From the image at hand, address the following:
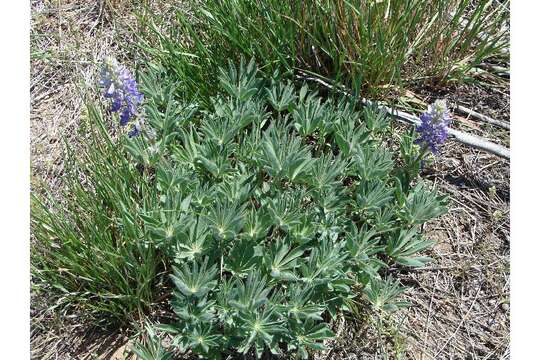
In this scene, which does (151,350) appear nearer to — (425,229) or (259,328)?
(259,328)

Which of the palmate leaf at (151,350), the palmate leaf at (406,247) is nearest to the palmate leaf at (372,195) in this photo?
the palmate leaf at (406,247)

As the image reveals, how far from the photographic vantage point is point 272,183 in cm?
251

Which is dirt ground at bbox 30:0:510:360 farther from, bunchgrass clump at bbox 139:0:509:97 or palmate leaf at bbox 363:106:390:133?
palmate leaf at bbox 363:106:390:133

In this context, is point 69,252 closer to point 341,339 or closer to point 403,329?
point 341,339

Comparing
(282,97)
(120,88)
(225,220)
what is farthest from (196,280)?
(282,97)

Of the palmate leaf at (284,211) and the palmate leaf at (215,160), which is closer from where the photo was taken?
the palmate leaf at (284,211)

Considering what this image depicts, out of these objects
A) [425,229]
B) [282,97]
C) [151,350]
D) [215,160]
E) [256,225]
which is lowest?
[151,350]

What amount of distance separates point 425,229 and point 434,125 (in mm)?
512

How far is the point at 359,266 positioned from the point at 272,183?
0.43m

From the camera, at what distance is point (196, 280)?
90.5 inches

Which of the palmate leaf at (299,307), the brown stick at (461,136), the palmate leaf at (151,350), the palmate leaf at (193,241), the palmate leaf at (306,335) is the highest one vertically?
the brown stick at (461,136)

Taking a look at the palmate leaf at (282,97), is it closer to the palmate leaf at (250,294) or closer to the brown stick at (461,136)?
the brown stick at (461,136)

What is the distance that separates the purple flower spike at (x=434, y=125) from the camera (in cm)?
245

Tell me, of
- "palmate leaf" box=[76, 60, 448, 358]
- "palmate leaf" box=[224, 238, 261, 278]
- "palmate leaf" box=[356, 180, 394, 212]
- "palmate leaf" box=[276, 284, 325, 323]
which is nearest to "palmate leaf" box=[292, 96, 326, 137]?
"palmate leaf" box=[76, 60, 448, 358]
